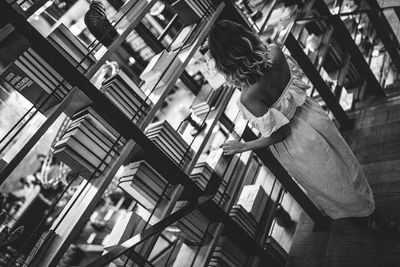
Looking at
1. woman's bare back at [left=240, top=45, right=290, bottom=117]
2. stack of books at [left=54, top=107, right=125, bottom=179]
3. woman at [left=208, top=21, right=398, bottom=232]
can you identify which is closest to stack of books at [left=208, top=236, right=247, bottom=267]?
woman at [left=208, top=21, right=398, bottom=232]

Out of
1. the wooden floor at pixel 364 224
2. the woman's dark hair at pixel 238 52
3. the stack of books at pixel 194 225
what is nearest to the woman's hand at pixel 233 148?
the woman's dark hair at pixel 238 52

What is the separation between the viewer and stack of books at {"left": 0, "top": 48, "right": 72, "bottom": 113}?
2.62 m

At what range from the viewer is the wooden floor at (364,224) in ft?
11.7

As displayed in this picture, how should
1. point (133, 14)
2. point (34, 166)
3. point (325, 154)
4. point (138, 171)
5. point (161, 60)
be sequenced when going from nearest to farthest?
point (325, 154) < point (138, 171) < point (133, 14) < point (161, 60) < point (34, 166)

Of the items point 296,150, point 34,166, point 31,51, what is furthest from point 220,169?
point 34,166

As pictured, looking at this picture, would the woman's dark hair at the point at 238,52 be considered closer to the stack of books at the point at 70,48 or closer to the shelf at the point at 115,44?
the shelf at the point at 115,44

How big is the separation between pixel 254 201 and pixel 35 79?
2725 mm

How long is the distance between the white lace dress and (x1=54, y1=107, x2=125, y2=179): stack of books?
3.95 ft

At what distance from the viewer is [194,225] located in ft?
11.5

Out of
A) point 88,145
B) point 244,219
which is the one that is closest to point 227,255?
point 244,219

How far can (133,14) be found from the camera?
11.1ft

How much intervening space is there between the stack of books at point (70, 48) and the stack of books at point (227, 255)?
228cm

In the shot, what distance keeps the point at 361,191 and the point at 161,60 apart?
2.33 m

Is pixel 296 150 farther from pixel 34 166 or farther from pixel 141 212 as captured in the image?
pixel 34 166
